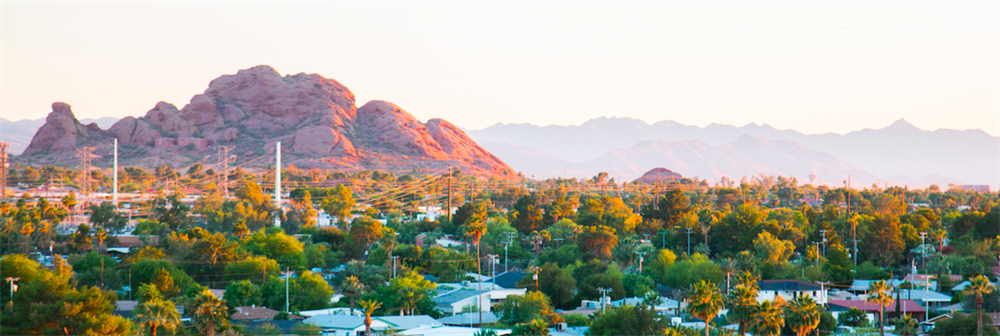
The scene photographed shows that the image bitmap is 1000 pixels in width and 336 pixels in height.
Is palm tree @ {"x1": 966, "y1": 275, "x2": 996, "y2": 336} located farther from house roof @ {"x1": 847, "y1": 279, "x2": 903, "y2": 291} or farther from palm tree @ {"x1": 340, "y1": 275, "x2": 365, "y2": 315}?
palm tree @ {"x1": 340, "y1": 275, "x2": 365, "y2": 315}

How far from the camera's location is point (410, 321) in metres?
47.3

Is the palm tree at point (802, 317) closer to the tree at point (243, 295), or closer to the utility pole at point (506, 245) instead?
the tree at point (243, 295)

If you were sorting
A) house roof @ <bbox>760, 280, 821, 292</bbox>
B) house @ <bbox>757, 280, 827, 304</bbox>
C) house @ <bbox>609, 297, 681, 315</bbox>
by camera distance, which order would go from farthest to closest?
house roof @ <bbox>760, 280, 821, 292</bbox> < house @ <bbox>757, 280, 827, 304</bbox> < house @ <bbox>609, 297, 681, 315</bbox>

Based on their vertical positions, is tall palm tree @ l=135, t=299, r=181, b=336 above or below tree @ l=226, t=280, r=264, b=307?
above

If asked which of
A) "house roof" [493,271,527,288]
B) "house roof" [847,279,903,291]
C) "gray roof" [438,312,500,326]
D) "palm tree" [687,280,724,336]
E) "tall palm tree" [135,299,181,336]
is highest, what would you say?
"palm tree" [687,280,724,336]

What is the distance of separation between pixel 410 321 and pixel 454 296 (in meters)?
9.29

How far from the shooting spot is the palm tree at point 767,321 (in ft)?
128

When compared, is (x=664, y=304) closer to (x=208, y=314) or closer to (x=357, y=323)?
(x=357, y=323)

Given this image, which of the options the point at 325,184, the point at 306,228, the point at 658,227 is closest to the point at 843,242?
the point at 658,227

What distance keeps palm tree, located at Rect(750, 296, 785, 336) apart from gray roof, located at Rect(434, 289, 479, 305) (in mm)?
20985

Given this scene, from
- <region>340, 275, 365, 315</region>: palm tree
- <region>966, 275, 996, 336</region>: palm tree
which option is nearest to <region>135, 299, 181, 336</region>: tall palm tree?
<region>340, 275, 365, 315</region>: palm tree

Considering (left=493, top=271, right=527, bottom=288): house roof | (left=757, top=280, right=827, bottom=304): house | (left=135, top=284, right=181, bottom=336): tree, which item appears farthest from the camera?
(left=493, top=271, right=527, bottom=288): house roof

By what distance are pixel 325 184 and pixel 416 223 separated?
5963 cm

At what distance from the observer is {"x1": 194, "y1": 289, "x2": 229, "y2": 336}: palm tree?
38688 millimetres
